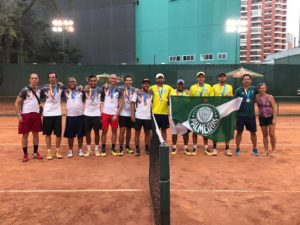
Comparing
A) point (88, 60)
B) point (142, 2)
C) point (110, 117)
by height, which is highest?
point (142, 2)

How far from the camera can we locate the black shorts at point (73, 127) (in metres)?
8.20

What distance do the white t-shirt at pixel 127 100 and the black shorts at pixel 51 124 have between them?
Answer: 1570 mm

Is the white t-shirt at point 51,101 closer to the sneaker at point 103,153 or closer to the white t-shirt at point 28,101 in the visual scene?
the white t-shirt at point 28,101

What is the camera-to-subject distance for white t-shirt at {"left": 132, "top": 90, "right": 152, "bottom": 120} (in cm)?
841

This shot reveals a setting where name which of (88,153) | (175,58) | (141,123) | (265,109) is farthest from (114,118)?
(175,58)

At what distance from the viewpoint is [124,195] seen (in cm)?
563

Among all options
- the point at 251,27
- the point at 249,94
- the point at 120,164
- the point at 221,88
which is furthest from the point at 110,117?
the point at 251,27

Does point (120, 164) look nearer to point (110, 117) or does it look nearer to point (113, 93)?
point (110, 117)

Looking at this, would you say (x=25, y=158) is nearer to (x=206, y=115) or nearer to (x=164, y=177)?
(x=206, y=115)

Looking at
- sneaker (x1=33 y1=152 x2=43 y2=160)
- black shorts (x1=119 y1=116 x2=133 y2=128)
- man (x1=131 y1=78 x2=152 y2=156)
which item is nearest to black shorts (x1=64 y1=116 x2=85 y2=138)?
sneaker (x1=33 y1=152 x2=43 y2=160)

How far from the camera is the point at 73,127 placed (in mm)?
8219

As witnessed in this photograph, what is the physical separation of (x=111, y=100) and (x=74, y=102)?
0.89m

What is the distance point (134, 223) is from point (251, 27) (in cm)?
16524

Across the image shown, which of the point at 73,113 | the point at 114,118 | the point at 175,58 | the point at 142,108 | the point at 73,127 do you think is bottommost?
the point at 73,127
